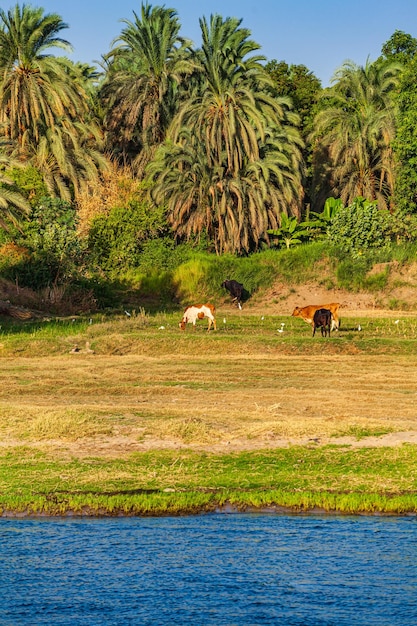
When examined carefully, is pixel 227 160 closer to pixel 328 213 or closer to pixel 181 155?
pixel 181 155

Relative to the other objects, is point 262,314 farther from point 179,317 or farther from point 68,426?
point 68,426

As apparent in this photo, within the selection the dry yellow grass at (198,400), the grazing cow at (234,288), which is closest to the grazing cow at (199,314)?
the dry yellow grass at (198,400)

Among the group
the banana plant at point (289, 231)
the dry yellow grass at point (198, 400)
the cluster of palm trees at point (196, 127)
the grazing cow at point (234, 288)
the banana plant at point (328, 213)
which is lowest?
the dry yellow grass at point (198, 400)

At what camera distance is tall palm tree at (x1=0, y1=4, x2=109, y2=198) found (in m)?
51.7

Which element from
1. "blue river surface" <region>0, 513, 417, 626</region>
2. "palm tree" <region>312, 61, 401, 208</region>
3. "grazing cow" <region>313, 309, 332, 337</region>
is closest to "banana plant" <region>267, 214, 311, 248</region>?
"palm tree" <region>312, 61, 401, 208</region>

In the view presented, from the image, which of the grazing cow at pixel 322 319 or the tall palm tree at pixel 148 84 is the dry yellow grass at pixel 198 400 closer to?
the grazing cow at pixel 322 319

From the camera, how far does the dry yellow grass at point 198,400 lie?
17.6 metres

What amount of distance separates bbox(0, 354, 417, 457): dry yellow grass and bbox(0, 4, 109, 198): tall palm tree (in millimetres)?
25436

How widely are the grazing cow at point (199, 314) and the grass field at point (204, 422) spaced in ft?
4.17

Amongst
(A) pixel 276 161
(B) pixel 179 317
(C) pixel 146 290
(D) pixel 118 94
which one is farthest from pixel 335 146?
(B) pixel 179 317

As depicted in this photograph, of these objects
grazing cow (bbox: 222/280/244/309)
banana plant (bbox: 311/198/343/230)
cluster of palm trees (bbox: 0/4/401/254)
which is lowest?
grazing cow (bbox: 222/280/244/309)

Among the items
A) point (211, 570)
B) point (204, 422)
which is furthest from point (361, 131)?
point (211, 570)

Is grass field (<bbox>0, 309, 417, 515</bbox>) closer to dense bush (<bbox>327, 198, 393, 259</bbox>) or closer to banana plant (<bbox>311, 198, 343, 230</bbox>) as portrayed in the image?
dense bush (<bbox>327, 198, 393, 259</bbox>)

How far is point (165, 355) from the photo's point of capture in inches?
1161
